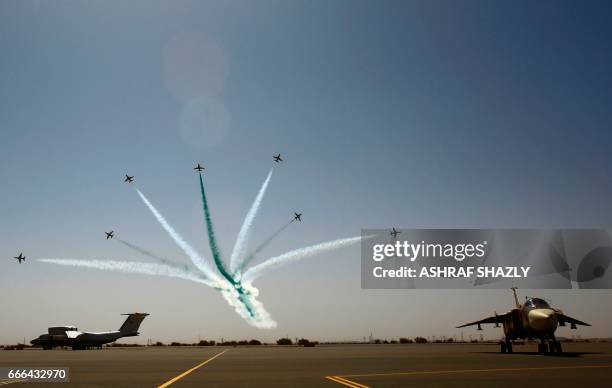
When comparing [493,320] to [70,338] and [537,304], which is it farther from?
[70,338]

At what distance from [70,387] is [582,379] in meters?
15.4

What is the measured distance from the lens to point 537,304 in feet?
123

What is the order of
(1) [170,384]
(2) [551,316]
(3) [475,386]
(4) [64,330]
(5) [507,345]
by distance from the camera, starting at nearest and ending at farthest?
(3) [475,386], (1) [170,384], (2) [551,316], (5) [507,345], (4) [64,330]

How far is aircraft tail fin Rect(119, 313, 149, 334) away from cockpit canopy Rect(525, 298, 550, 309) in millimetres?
74068

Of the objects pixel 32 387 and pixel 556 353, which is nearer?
pixel 32 387

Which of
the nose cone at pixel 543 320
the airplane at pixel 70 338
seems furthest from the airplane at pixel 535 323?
the airplane at pixel 70 338

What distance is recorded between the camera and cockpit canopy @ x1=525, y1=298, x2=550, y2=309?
122ft

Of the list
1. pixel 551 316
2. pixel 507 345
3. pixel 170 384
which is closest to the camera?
pixel 170 384

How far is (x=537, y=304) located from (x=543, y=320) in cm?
271

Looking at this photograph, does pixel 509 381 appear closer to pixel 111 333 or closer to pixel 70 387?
pixel 70 387

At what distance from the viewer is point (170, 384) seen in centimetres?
1588

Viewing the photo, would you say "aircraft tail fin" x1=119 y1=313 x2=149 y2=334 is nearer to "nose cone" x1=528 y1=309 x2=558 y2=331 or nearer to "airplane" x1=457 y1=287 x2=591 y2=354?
"airplane" x1=457 y1=287 x2=591 y2=354

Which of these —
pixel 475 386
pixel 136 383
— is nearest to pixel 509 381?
pixel 475 386

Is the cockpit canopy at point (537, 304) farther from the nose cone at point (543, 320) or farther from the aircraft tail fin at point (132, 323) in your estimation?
the aircraft tail fin at point (132, 323)
